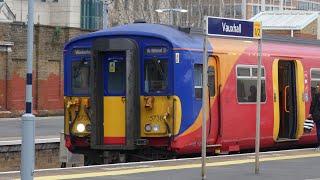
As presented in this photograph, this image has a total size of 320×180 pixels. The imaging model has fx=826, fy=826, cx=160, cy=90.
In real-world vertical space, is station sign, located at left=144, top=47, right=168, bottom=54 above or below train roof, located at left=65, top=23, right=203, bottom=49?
below

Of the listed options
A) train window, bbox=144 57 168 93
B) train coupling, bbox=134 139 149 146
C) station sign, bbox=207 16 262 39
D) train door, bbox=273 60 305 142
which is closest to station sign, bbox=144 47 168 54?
train window, bbox=144 57 168 93

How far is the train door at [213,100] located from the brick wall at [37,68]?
2704cm

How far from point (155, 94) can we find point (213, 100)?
4.91ft

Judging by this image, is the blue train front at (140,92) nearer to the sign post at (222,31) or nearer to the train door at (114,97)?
the train door at (114,97)

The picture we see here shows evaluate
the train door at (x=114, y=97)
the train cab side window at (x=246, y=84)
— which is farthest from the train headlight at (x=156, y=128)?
the train cab side window at (x=246, y=84)

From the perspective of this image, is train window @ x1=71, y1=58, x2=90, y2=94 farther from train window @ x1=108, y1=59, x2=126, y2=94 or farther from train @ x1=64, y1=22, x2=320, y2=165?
train window @ x1=108, y1=59, x2=126, y2=94

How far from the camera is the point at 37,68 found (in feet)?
150

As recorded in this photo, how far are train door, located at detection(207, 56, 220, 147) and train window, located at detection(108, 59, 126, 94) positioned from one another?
193cm

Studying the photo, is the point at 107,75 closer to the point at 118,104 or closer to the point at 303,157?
the point at 118,104

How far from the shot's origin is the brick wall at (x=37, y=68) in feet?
144

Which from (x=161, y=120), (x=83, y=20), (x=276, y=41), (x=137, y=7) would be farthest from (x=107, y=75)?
(x=83, y=20)

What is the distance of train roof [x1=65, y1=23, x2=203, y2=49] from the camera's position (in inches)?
688

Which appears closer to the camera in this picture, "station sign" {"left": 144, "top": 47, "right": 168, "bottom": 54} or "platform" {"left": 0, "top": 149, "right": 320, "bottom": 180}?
"platform" {"left": 0, "top": 149, "right": 320, "bottom": 180}

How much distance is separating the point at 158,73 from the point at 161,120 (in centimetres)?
101
